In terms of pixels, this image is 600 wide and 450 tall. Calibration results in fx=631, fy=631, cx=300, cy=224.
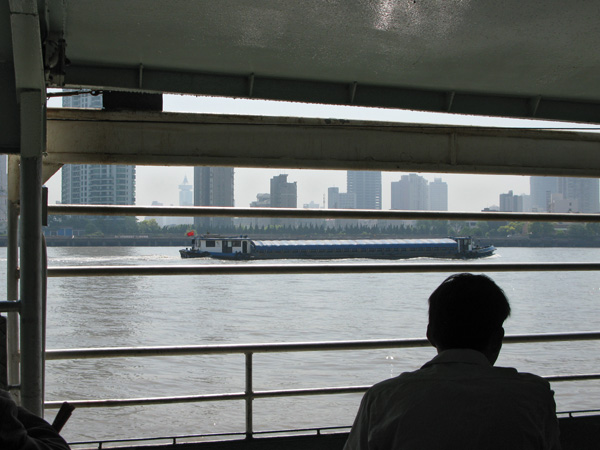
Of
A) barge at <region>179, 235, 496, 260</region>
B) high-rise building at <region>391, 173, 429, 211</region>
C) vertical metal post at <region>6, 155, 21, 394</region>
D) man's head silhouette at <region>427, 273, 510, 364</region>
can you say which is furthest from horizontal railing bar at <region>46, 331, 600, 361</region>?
barge at <region>179, 235, 496, 260</region>

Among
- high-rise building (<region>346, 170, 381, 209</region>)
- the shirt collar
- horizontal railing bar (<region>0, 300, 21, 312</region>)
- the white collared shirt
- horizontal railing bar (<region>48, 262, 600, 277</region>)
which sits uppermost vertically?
high-rise building (<region>346, 170, 381, 209</region>)

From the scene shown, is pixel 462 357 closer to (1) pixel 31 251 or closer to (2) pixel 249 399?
(1) pixel 31 251

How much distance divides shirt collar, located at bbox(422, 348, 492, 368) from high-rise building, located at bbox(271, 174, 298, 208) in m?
7.32

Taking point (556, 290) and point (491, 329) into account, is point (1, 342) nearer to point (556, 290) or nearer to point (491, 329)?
point (491, 329)

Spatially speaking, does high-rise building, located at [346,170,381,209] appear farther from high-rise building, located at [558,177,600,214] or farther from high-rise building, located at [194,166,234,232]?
high-rise building, located at [558,177,600,214]

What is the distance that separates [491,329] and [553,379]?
5.04ft

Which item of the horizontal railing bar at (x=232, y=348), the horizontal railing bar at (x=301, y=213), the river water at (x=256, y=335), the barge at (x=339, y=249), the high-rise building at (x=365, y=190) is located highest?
the high-rise building at (x=365, y=190)

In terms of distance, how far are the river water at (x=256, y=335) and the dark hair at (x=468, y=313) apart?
6033mm

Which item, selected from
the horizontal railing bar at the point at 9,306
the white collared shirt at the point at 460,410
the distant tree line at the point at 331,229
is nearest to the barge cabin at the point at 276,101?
the horizontal railing bar at the point at 9,306

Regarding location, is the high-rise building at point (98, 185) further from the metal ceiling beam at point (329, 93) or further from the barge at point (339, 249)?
the barge at point (339, 249)

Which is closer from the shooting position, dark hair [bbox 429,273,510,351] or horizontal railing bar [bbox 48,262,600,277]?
dark hair [bbox 429,273,510,351]

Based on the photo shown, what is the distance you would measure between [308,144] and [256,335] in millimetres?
11989

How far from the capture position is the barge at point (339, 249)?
15.0 m

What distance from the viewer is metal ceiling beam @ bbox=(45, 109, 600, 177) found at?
2.21 m
